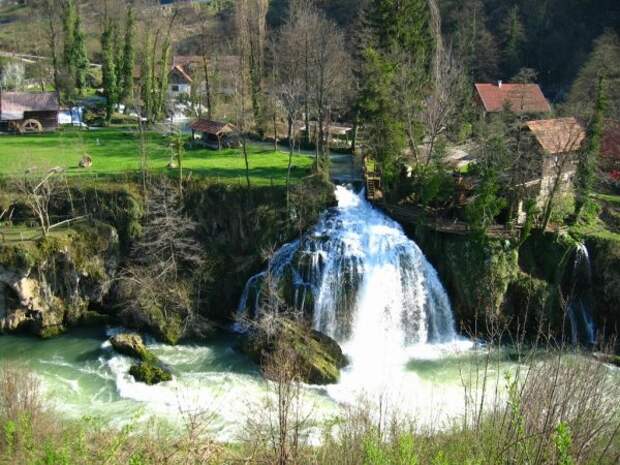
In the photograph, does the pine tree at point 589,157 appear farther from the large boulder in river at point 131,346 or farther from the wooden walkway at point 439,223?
the large boulder in river at point 131,346

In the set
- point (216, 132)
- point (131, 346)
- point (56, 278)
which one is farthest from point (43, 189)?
point (216, 132)

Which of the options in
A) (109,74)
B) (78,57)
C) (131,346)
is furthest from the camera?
(78,57)

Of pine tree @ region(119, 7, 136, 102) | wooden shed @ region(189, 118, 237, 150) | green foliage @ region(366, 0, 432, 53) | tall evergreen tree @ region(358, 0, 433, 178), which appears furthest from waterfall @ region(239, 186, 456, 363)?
pine tree @ region(119, 7, 136, 102)

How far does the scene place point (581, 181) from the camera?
1289 inches

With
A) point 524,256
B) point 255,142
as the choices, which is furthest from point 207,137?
point 524,256

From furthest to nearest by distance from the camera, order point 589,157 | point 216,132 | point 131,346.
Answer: point 216,132 < point 589,157 < point 131,346

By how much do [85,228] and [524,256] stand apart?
24242 mm

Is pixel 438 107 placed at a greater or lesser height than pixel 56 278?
greater

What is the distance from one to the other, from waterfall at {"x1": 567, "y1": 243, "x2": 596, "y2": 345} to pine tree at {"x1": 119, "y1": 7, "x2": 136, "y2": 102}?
4327 cm

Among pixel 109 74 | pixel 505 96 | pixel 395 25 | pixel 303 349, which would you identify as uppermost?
pixel 395 25

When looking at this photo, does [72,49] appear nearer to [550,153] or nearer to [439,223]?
[439,223]

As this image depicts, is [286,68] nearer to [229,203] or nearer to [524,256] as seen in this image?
[229,203]

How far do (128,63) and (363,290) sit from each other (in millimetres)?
36918

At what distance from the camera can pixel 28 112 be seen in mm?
52219
